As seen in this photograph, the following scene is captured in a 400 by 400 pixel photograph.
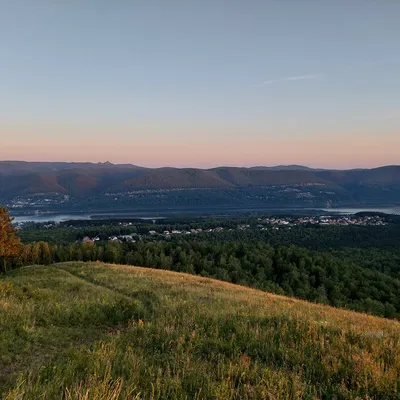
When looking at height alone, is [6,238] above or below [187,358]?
below

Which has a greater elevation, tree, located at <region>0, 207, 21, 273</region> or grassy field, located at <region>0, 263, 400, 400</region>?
grassy field, located at <region>0, 263, 400, 400</region>

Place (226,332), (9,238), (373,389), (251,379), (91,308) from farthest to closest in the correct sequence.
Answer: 1. (9,238)
2. (91,308)
3. (226,332)
4. (251,379)
5. (373,389)

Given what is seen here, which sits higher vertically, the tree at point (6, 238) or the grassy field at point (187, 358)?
the grassy field at point (187, 358)

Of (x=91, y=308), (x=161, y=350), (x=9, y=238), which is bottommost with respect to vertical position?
(x=9, y=238)

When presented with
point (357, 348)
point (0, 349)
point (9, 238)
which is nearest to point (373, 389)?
point (357, 348)

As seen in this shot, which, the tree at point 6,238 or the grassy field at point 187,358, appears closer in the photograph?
the grassy field at point 187,358

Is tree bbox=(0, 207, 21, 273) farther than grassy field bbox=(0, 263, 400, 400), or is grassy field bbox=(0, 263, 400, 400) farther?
tree bbox=(0, 207, 21, 273)

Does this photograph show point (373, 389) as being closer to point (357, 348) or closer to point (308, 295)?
point (357, 348)

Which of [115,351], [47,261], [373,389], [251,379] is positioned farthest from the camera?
[47,261]

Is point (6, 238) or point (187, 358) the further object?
point (6, 238)

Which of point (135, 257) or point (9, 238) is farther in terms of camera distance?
point (135, 257)

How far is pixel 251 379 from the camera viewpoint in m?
5.68

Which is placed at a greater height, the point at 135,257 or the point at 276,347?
the point at 276,347

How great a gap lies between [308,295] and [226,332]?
177 feet
